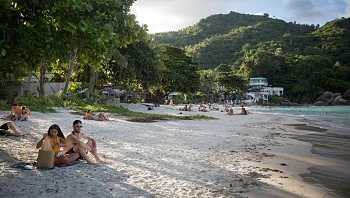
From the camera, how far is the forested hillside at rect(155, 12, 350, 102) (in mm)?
81438

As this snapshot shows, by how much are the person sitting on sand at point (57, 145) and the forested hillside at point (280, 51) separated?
84.8 metres

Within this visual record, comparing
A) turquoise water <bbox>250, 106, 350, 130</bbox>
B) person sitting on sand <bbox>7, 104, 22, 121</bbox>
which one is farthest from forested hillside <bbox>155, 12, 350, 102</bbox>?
person sitting on sand <bbox>7, 104, 22, 121</bbox>

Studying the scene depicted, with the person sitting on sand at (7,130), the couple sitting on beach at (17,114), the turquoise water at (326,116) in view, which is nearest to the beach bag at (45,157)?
the person sitting on sand at (7,130)

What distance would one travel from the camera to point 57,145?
5.65m

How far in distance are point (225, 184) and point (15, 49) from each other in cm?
398

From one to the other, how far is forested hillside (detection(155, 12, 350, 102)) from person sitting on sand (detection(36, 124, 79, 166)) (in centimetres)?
8480

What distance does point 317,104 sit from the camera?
74938mm

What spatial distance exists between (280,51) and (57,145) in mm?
100095

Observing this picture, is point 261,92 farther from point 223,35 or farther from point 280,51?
point 223,35

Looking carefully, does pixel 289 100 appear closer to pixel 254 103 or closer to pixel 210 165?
pixel 254 103

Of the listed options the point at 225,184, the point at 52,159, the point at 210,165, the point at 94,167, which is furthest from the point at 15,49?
the point at 210,165

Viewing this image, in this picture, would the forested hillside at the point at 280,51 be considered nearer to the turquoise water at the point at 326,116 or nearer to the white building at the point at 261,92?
the white building at the point at 261,92

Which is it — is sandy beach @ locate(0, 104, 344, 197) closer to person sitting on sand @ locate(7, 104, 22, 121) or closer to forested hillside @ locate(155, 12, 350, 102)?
person sitting on sand @ locate(7, 104, 22, 121)

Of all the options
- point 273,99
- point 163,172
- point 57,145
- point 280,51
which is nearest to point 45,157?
point 57,145
